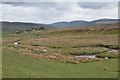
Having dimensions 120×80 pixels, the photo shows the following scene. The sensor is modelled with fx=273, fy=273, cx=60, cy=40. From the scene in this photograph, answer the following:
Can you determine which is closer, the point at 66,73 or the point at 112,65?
the point at 66,73

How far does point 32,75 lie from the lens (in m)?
26.2

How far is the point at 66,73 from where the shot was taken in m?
31.0

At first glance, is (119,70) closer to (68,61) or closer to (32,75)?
(68,61)

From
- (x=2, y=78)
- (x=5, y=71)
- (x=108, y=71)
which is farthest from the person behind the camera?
(x=108, y=71)

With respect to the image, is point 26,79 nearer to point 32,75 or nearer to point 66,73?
point 32,75

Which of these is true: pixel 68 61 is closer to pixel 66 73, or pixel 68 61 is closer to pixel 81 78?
pixel 66 73

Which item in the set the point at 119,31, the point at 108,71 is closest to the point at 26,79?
the point at 108,71

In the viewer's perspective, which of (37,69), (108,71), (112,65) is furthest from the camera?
(112,65)

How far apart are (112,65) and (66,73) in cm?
1248

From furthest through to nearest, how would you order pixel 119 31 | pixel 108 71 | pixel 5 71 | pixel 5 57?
1. pixel 119 31
2. pixel 108 71
3. pixel 5 57
4. pixel 5 71

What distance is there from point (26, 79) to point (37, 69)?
6518mm

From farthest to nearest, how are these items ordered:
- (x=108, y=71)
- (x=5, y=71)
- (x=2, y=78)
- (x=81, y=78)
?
(x=108, y=71)
(x=81, y=78)
(x=5, y=71)
(x=2, y=78)

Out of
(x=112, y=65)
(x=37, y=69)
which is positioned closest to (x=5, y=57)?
(x=37, y=69)

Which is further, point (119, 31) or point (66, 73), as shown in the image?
point (119, 31)
